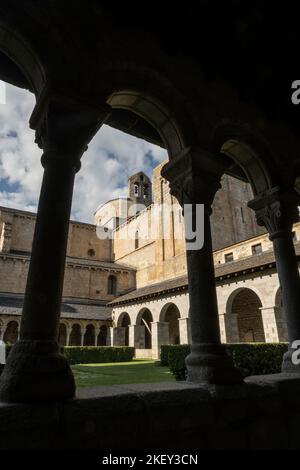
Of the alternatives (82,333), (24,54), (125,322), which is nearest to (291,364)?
(24,54)

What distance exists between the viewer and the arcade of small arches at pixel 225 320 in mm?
13766

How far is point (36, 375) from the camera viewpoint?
1.88 m

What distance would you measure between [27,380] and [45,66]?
7.82 ft

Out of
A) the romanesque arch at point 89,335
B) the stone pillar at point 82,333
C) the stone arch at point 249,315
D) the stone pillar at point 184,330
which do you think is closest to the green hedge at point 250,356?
the stone pillar at point 184,330

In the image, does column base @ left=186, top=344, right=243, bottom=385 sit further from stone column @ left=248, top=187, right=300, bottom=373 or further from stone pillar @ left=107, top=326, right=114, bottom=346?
stone pillar @ left=107, top=326, right=114, bottom=346

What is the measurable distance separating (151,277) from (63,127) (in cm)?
2831

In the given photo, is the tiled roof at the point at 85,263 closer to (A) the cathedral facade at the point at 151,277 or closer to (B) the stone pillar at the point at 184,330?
(A) the cathedral facade at the point at 151,277

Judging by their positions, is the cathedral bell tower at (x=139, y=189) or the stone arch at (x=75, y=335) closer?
the stone arch at (x=75, y=335)

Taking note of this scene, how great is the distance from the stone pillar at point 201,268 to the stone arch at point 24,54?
155 cm

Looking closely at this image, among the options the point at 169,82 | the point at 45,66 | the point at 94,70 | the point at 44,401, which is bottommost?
the point at 44,401

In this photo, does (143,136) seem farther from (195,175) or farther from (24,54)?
(24,54)
